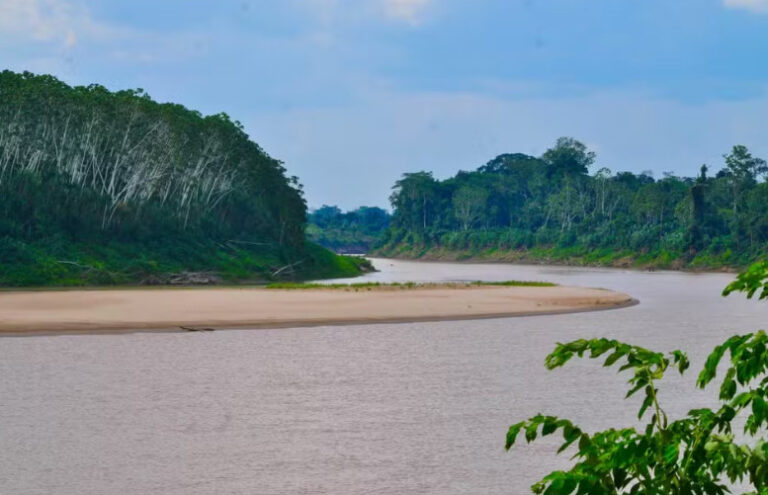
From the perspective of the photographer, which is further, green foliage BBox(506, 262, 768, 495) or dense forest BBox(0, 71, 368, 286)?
dense forest BBox(0, 71, 368, 286)

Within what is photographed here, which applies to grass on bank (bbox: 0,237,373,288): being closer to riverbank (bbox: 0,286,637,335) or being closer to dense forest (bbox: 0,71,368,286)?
dense forest (bbox: 0,71,368,286)

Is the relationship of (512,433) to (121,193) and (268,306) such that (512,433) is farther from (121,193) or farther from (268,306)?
(121,193)

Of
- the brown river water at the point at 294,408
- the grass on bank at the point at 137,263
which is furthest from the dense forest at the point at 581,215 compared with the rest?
the brown river water at the point at 294,408

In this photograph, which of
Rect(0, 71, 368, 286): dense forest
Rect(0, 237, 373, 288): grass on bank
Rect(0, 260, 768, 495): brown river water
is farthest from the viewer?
Rect(0, 71, 368, 286): dense forest

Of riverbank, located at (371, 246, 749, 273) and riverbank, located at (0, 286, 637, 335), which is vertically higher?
riverbank, located at (371, 246, 749, 273)

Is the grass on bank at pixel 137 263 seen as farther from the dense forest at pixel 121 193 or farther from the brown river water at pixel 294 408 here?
the brown river water at pixel 294 408

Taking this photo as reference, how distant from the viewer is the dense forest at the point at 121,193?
6494cm

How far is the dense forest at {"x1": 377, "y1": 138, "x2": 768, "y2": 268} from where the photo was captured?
11931cm

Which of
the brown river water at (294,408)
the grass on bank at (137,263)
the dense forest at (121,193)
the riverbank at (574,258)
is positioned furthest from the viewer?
the riverbank at (574,258)

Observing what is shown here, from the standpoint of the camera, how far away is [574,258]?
141 metres

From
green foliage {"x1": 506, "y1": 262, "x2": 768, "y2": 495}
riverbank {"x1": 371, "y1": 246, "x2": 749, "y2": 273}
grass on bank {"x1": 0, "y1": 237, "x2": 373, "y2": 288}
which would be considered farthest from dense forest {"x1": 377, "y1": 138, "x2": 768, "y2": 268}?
green foliage {"x1": 506, "y1": 262, "x2": 768, "y2": 495}

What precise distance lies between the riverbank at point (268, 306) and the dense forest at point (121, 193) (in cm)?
1266

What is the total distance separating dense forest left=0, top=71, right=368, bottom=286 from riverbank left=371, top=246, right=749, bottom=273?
181 ft

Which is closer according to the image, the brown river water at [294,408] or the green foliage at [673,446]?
the green foliage at [673,446]
